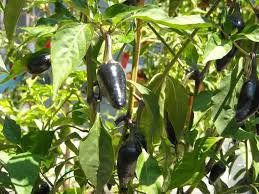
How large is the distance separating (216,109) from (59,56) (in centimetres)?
30

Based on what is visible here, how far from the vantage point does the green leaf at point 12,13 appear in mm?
729

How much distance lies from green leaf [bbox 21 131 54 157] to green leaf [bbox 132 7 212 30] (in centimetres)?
30

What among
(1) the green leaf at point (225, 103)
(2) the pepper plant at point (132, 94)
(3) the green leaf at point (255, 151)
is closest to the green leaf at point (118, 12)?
(2) the pepper plant at point (132, 94)

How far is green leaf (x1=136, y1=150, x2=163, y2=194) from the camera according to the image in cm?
75

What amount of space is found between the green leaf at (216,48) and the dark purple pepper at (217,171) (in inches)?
11.4

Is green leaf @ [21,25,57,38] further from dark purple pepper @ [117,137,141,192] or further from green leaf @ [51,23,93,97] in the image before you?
dark purple pepper @ [117,137,141,192]

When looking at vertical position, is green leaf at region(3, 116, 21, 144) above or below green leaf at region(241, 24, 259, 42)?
below

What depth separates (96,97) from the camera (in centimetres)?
75

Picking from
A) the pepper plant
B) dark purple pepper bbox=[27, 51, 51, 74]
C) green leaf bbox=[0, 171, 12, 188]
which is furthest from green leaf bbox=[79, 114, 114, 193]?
green leaf bbox=[0, 171, 12, 188]

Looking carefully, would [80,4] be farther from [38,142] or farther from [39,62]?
[38,142]

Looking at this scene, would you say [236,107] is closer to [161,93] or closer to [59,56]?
[161,93]

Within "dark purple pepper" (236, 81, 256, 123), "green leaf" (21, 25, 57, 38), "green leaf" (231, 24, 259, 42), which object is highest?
"green leaf" (21, 25, 57, 38)

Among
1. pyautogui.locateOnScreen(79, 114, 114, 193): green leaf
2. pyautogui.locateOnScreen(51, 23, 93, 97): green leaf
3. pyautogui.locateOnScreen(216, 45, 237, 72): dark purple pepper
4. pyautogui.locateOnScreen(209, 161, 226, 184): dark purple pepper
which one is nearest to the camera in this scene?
pyautogui.locateOnScreen(51, 23, 93, 97): green leaf

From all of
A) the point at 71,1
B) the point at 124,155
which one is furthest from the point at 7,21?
the point at 124,155
